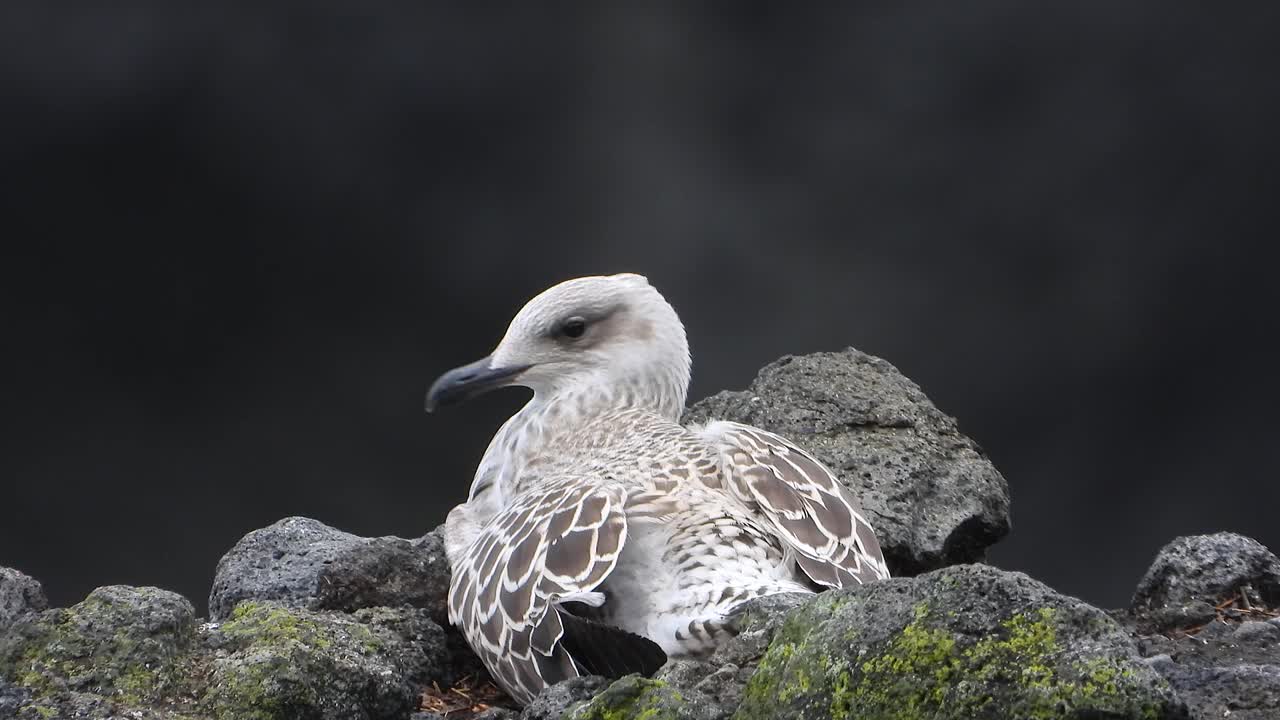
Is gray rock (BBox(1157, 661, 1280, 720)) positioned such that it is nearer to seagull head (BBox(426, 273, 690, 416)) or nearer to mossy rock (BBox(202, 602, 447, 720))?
mossy rock (BBox(202, 602, 447, 720))

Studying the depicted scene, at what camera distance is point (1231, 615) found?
3.66 metres

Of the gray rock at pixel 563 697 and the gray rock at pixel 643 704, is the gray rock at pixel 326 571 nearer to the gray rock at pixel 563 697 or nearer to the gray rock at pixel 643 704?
the gray rock at pixel 563 697

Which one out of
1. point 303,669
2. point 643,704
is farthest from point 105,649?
point 643,704

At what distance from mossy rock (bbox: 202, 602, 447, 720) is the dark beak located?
1.04m

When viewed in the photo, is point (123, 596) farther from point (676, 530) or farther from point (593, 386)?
point (593, 386)

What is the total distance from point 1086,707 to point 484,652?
6.05 feet

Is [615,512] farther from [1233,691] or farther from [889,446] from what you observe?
[1233,691]

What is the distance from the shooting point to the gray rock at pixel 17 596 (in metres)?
3.47

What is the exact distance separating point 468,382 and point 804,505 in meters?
1.15

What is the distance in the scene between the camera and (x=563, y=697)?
2662mm

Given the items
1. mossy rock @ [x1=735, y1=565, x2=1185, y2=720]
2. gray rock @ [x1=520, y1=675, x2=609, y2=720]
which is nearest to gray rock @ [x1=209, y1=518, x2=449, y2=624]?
gray rock @ [x1=520, y1=675, x2=609, y2=720]

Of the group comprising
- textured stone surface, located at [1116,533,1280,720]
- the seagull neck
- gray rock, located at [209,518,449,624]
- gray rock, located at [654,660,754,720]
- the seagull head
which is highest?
the seagull head

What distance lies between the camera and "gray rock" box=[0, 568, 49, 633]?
3.47m

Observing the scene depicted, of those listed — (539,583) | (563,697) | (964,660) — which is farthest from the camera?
(539,583)
